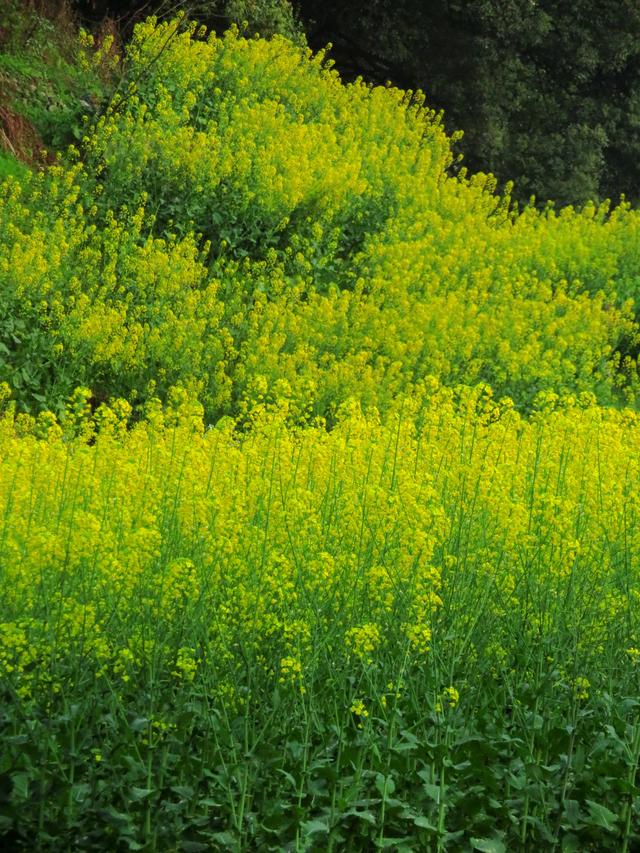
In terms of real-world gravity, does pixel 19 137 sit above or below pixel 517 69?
below

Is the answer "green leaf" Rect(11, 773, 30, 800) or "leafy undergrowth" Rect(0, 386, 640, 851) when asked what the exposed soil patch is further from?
"green leaf" Rect(11, 773, 30, 800)

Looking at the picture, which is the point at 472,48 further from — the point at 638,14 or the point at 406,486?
the point at 406,486

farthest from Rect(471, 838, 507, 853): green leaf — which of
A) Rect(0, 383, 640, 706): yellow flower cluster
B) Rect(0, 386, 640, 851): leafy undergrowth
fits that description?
Rect(0, 383, 640, 706): yellow flower cluster

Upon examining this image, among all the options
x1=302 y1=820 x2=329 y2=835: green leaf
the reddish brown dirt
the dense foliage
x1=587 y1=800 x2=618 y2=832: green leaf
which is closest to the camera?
x1=302 y1=820 x2=329 y2=835: green leaf

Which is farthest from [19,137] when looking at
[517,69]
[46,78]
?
[517,69]

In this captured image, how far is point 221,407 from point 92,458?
406 cm

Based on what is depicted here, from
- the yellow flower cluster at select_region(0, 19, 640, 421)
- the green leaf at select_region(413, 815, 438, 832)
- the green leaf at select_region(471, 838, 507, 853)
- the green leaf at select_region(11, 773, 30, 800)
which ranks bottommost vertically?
the green leaf at select_region(11, 773, 30, 800)

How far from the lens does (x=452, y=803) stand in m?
4.04

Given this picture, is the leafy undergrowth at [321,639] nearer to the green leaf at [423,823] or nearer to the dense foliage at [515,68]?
the green leaf at [423,823]

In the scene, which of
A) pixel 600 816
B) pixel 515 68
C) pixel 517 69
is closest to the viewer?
pixel 600 816

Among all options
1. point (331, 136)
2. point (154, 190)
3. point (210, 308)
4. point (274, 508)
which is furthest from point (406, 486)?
point (331, 136)

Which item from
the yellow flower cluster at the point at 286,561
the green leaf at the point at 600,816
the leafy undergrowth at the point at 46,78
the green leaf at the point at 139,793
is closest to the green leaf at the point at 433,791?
the yellow flower cluster at the point at 286,561

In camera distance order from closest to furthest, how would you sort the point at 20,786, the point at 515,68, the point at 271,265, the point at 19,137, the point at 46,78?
the point at 20,786 → the point at 271,265 → the point at 19,137 → the point at 46,78 → the point at 515,68

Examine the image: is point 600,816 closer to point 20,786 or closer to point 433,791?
point 433,791
